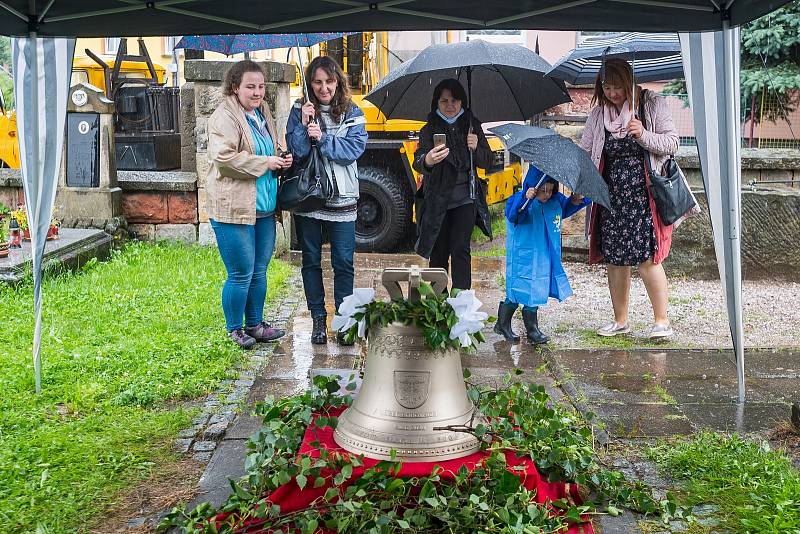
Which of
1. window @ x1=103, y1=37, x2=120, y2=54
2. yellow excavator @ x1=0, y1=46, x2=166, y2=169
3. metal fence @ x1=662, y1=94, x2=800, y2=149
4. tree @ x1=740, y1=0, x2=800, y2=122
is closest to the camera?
tree @ x1=740, y1=0, x2=800, y2=122

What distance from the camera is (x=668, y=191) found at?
19.8 ft

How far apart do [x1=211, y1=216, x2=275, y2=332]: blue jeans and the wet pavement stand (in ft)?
1.10

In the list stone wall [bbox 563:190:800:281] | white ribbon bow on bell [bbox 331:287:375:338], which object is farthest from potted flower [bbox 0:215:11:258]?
stone wall [bbox 563:190:800:281]

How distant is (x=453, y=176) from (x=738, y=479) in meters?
3.00

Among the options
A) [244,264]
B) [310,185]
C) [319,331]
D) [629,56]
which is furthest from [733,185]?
[244,264]

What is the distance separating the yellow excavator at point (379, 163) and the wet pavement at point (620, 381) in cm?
346

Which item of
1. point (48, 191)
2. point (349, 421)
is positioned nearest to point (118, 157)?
point (48, 191)

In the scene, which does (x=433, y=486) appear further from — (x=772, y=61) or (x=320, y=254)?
(x=772, y=61)

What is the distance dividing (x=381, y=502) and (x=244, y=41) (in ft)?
13.4

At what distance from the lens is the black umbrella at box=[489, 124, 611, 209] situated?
5363mm

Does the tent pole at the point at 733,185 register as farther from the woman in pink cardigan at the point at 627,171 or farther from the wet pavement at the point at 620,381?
the woman in pink cardigan at the point at 627,171

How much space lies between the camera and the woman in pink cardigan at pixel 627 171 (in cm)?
600

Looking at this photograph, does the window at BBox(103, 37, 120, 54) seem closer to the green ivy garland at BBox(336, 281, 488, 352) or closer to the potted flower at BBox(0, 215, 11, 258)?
the potted flower at BBox(0, 215, 11, 258)

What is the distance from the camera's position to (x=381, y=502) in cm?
309
